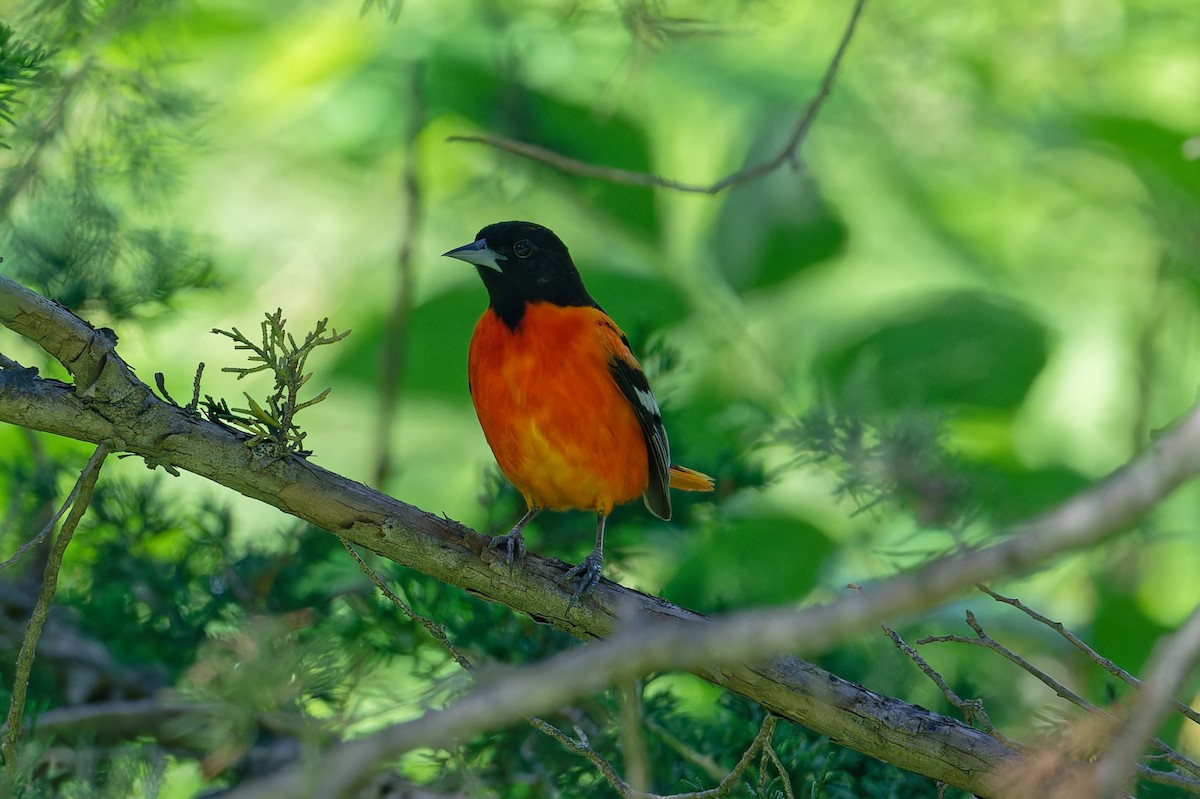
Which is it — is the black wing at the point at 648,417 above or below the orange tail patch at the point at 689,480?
above

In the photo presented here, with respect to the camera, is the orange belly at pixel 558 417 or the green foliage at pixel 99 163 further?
the orange belly at pixel 558 417

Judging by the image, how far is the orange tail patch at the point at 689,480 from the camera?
4.16 metres

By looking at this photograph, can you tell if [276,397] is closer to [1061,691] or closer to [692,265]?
[1061,691]

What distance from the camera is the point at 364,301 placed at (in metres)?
6.05

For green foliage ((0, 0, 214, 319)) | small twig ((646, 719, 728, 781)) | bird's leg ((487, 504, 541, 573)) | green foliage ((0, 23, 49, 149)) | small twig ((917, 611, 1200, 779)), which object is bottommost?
small twig ((646, 719, 728, 781))

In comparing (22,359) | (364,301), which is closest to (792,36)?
(364,301)

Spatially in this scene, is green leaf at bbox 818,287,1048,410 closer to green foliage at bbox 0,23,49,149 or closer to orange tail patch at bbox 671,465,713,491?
orange tail patch at bbox 671,465,713,491

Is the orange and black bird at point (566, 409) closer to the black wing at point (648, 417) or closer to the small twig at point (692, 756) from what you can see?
the black wing at point (648, 417)

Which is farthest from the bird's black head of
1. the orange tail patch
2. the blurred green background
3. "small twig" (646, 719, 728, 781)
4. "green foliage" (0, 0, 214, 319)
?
"small twig" (646, 719, 728, 781)

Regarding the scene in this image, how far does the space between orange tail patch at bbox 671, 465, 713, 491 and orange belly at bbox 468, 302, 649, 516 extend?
0.40 ft

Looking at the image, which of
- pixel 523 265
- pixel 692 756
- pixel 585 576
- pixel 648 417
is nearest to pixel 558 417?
pixel 648 417

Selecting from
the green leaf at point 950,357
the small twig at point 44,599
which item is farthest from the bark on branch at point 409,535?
the green leaf at point 950,357

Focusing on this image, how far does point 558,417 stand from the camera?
399 cm

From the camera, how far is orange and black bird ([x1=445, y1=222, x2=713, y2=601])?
3.98m
